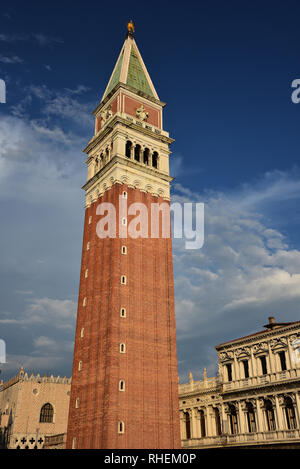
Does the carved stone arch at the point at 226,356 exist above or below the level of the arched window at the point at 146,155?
below

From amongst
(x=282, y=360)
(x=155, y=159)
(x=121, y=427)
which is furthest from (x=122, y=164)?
(x=121, y=427)

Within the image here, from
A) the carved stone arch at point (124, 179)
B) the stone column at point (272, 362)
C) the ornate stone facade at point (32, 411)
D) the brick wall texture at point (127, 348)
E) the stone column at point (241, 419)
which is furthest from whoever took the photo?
the ornate stone facade at point (32, 411)

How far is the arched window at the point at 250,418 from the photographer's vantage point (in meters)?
50.6

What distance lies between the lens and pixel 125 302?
48156mm

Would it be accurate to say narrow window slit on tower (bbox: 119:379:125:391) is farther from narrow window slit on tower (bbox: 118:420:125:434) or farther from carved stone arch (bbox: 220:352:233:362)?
carved stone arch (bbox: 220:352:233:362)

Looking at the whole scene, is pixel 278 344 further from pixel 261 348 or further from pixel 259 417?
pixel 259 417

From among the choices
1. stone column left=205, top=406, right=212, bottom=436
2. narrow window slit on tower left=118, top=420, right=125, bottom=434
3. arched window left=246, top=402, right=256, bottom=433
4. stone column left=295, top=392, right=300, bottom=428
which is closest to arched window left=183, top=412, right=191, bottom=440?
stone column left=205, top=406, right=212, bottom=436

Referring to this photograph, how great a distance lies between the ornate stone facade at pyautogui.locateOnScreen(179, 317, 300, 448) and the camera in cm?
4736

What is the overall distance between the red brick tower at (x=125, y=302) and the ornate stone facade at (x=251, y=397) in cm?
996

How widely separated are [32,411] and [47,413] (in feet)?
8.64


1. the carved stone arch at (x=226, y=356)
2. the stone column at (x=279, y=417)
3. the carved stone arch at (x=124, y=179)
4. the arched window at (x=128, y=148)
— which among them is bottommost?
the stone column at (x=279, y=417)

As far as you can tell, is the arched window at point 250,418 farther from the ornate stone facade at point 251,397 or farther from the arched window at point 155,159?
the arched window at point 155,159

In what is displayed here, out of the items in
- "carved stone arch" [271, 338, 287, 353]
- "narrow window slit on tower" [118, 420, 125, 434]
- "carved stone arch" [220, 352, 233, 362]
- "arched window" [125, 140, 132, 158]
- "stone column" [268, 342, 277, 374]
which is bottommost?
"narrow window slit on tower" [118, 420, 125, 434]

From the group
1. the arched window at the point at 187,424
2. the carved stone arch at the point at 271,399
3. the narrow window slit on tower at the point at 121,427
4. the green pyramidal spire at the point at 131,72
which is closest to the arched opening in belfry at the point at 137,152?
the green pyramidal spire at the point at 131,72
